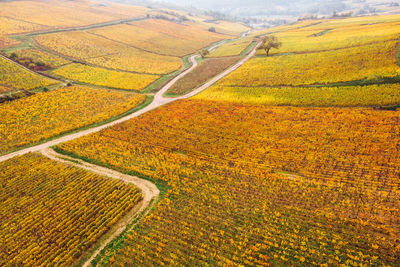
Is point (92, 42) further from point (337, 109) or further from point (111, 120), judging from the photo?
point (337, 109)

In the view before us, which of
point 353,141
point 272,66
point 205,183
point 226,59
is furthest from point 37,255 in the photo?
point 226,59

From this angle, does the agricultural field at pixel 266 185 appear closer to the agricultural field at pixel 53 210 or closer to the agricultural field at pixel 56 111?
the agricultural field at pixel 53 210

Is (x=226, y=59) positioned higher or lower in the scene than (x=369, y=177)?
higher

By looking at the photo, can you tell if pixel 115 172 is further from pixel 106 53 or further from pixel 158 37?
pixel 158 37

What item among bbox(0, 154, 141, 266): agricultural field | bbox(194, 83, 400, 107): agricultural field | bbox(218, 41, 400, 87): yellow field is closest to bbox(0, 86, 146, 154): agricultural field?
bbox(0, 154, 141, 266): agricultural field

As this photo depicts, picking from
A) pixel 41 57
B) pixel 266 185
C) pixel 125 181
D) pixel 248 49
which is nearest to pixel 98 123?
pixel 125 181

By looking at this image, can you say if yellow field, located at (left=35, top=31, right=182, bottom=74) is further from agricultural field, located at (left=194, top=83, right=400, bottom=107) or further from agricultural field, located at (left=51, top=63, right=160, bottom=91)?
agricultural field, located at (left=194, top=83, right=400, bottom=107)
